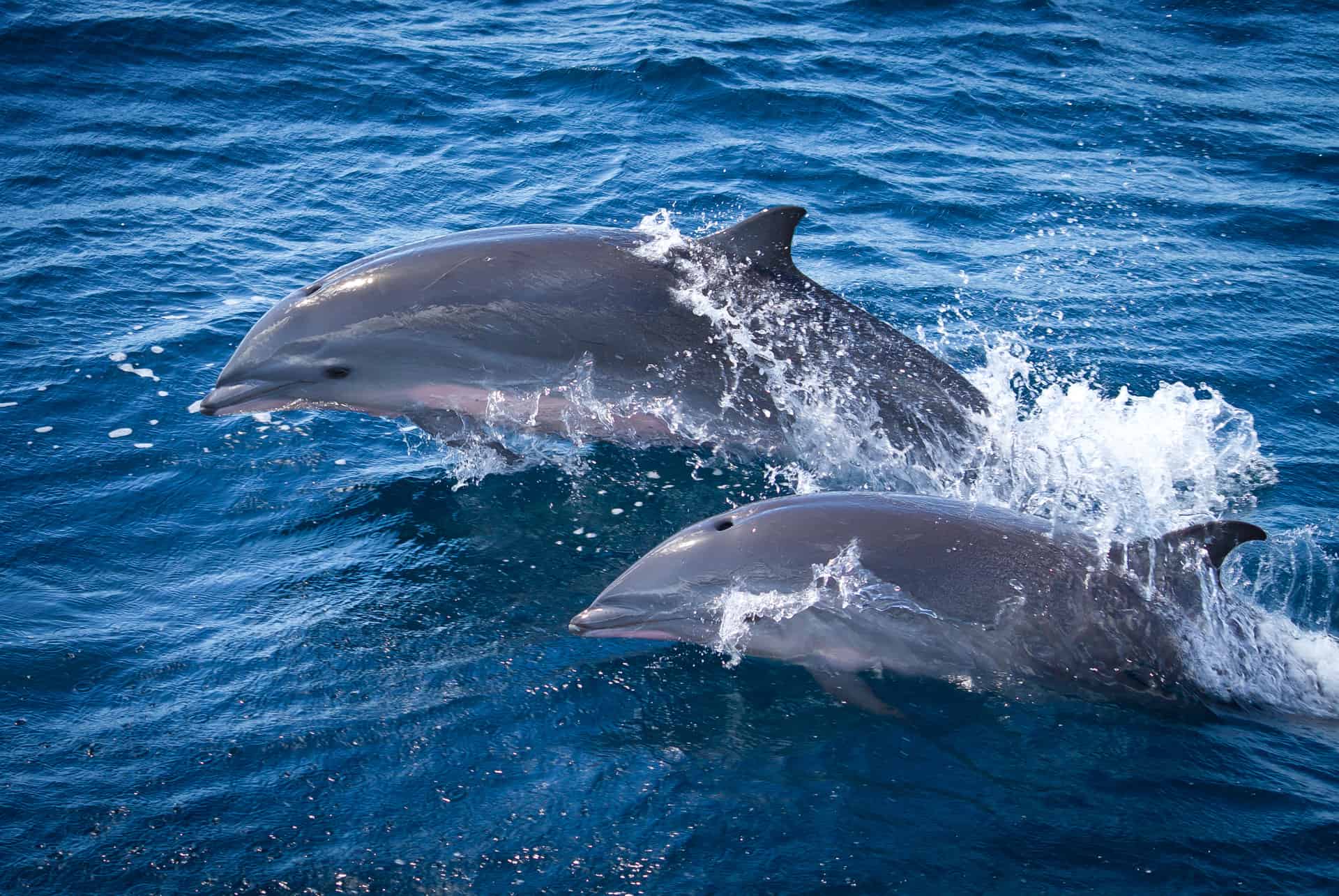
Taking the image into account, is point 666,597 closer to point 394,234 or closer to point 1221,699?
point 1221,699

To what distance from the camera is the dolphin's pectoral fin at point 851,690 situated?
5551 millimetres

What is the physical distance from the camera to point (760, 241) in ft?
24.2

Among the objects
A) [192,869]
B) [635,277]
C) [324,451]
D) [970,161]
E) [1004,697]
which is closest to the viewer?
[192,869]

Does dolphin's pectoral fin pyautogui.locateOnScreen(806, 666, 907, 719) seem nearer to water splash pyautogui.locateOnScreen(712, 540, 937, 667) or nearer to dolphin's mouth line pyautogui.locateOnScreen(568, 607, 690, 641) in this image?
water splash pyautogui.locateOnScreen(712, 540, 937, 667)

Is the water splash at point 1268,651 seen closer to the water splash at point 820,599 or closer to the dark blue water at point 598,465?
the dark blue water at point 598,465

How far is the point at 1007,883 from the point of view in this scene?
467cm

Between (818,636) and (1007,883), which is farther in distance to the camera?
(818,636)

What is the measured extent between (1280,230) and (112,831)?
36.1ft

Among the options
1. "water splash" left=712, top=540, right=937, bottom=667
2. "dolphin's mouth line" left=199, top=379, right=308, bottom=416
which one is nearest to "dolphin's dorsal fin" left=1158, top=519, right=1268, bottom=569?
"water splash" left=712, top=540, right=937, bottom=667

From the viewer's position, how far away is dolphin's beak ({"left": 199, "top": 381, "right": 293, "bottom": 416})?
23.6 ft

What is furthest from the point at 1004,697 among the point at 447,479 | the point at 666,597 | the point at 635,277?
the point at 447,479

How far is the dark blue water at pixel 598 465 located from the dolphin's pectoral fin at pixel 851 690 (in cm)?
8

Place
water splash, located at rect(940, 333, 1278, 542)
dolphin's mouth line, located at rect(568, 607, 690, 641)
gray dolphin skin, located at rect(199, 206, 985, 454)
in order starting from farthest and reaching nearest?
water splash, located at rect(940, 333, 1278, 542) → gray dolphin skin, located at rect(199, 206, 985, 454) → dolphin's mouth line, located at rect(568, 607, 690, 641)

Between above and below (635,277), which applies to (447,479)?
below
